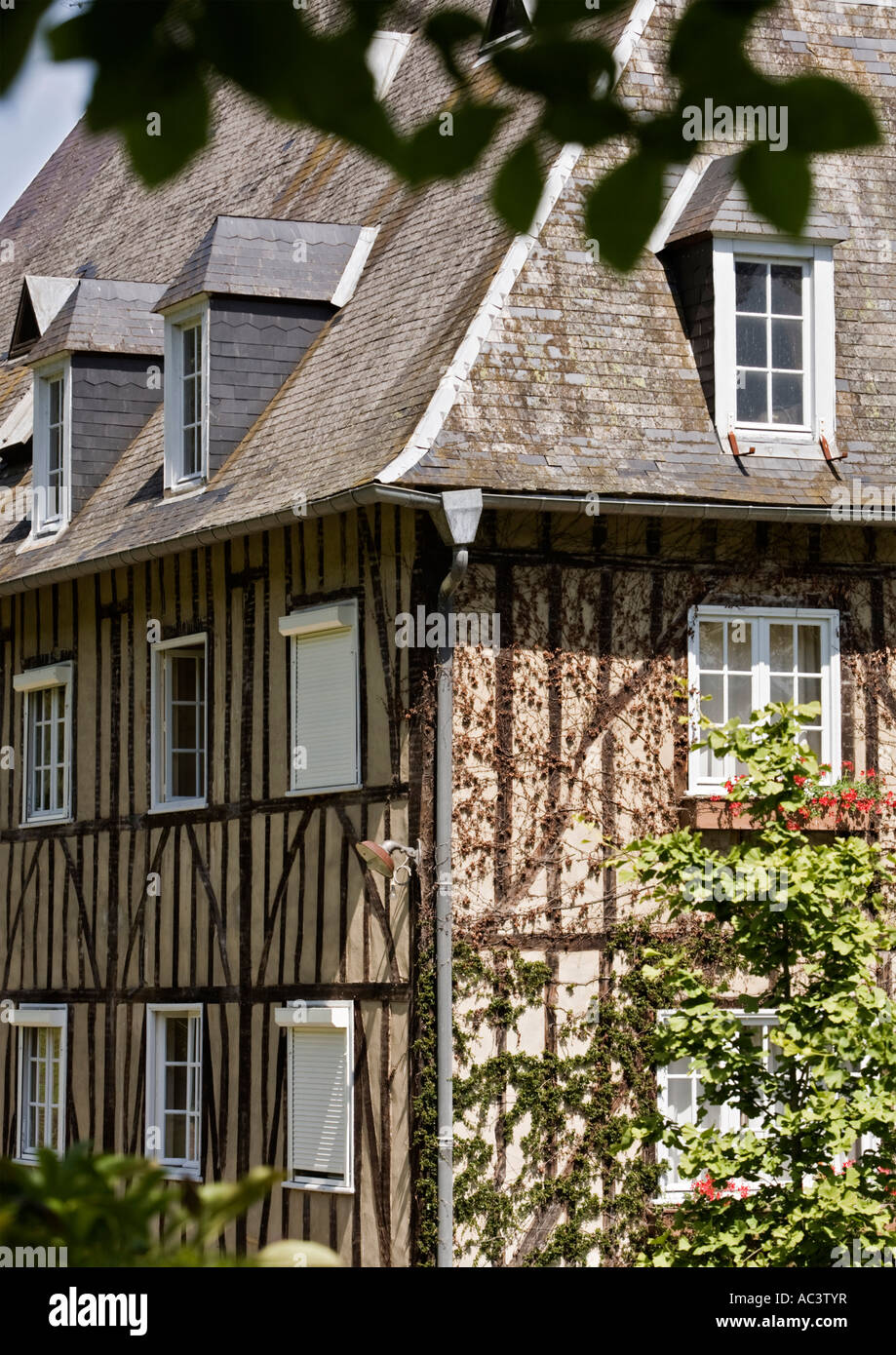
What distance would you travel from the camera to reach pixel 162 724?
14.8m

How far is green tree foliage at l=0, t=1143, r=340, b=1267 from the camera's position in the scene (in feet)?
6.91

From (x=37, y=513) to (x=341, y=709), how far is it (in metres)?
4.86

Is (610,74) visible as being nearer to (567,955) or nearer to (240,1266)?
(240,1266)

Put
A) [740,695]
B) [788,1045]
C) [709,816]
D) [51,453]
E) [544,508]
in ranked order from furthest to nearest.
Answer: [51,453] < [740,695] < [709,816] < [544,508] < [788,1045]

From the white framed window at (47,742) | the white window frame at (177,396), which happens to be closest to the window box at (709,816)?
the white window frame at (177,396)

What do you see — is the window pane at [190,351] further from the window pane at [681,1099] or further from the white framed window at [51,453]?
the window pane at [681,1099]

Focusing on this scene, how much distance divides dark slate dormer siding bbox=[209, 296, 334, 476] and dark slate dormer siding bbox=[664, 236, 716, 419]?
9.66 ft

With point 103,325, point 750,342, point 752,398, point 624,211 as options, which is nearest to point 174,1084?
point 103,325

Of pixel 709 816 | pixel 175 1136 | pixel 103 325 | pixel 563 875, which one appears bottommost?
pixel 175 1136

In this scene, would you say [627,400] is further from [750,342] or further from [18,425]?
[18,425]

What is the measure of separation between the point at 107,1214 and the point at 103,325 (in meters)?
14.7

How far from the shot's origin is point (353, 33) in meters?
2.81

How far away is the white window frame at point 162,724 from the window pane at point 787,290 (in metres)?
4.36

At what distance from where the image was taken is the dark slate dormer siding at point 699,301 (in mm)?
12742
